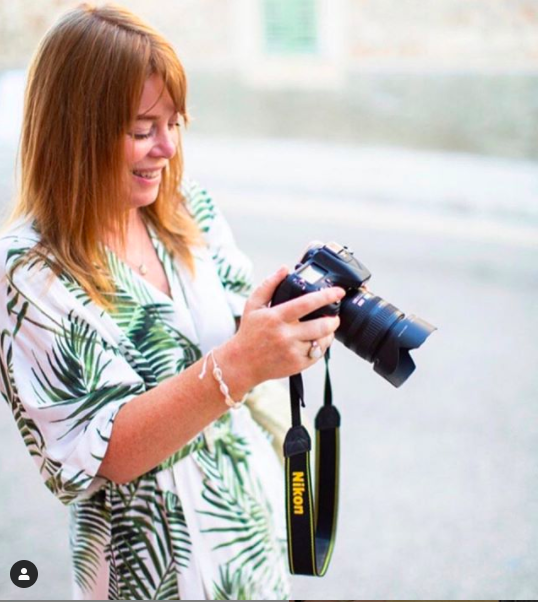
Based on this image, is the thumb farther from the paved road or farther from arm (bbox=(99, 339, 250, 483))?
the paved road

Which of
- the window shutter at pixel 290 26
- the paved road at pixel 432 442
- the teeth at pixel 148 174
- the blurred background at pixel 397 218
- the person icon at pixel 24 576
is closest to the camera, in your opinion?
the teeth at pixel 148 174

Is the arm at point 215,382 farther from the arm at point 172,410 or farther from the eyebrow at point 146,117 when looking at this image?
the eyebrow at point 146,117

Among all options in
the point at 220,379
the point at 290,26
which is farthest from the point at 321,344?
the point at 290,26

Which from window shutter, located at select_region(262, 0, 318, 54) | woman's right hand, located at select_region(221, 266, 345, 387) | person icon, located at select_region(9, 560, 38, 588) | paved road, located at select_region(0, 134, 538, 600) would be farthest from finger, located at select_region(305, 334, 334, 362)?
window shutter, located at select_region(262, 0, 318, 54)

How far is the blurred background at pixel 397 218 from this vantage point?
245cm

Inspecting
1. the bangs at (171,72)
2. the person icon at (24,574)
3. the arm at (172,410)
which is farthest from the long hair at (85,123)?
the person icon at (24,574)

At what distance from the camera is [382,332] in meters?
1.21

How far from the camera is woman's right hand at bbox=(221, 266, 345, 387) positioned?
113 cm

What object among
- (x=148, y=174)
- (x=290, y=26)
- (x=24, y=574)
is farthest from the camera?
(x=290, y=26)

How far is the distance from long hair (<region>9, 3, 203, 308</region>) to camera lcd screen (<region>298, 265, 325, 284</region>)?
0.87 feet

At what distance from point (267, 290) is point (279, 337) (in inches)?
3.2

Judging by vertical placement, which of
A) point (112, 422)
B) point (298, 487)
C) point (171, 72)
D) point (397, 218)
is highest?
point (171, 72)

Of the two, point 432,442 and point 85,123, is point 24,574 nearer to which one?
point 85,123

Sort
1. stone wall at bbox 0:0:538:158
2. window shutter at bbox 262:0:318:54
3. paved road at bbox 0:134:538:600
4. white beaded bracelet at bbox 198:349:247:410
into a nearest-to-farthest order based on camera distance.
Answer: white beaded bracelet at bbox 198:349:247:410 → paved road at bbox 0:134:538:600 → stone wall at bbox 0:0:538:158 → window shutter at bbox 262:0:318:54
